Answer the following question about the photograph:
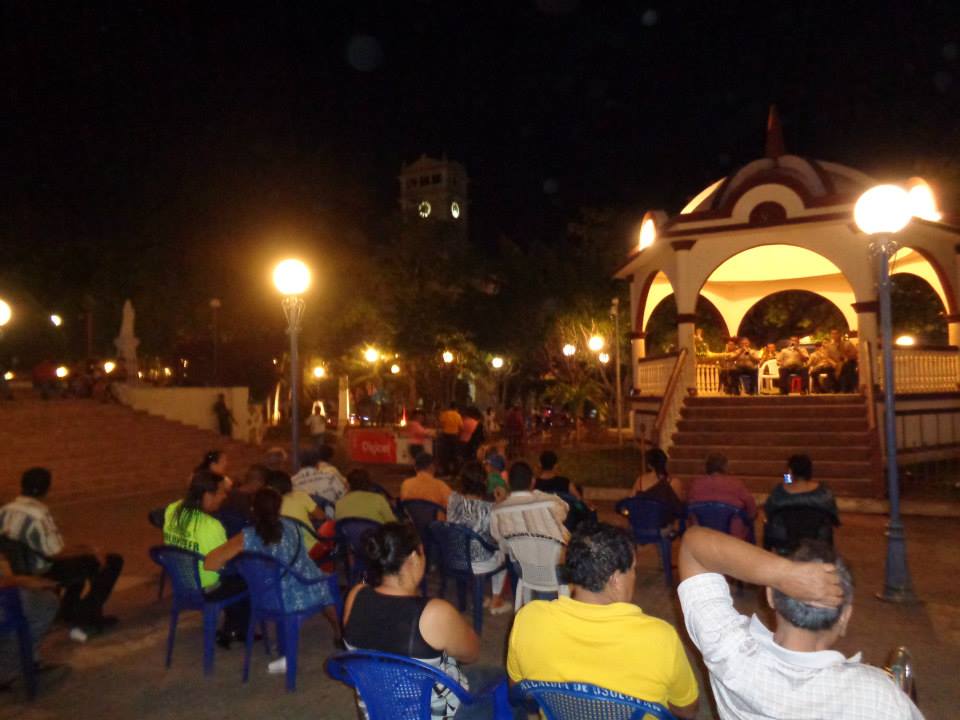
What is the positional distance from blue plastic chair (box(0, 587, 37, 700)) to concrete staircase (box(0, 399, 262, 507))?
10.4 m

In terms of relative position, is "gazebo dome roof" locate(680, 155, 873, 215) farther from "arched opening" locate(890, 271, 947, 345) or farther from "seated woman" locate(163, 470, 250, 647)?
"seated woman" locate(163, 470, 250, 647)

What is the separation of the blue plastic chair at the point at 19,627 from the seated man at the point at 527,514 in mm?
3130

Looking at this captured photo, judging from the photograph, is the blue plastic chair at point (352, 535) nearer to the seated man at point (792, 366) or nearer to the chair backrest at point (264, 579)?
the chair backrest at point (264, 579)

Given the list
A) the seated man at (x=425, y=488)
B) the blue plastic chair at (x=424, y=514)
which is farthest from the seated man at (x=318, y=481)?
the blue plastic chair at (x=424, y=514)

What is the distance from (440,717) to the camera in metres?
3.42

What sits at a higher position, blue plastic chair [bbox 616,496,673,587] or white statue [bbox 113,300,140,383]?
white statue [bbox 113,300,140,383]

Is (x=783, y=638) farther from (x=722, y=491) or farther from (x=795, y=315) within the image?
(x=795, y=315)

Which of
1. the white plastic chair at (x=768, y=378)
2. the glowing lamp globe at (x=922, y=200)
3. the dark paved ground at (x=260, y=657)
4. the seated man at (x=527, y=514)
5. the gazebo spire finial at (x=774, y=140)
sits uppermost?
the gazebo spire finial at (x=774, y=140)

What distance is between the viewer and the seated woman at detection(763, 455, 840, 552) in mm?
6285

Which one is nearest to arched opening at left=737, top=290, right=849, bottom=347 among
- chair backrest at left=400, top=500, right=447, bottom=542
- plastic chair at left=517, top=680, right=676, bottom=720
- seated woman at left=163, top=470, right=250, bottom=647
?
chair backrest at left=400, top=500, right=447, bottom=542

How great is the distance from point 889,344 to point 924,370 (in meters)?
9.05

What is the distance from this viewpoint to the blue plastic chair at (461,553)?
20.4 ft

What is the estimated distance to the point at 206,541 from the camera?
5770mm

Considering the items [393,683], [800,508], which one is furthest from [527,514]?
[393,683]
